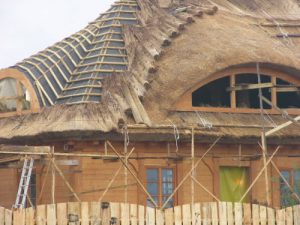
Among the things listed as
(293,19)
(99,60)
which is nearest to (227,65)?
(99,60)

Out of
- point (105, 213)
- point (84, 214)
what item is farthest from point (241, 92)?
point (84, 214)

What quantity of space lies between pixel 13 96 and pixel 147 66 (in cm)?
418

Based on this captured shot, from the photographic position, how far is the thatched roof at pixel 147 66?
30125mm

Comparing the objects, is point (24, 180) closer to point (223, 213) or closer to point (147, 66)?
point (147, 66)

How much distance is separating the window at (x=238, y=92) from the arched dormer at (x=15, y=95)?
5000mm

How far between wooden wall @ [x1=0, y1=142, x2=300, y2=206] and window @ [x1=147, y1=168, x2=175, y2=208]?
0.71ft

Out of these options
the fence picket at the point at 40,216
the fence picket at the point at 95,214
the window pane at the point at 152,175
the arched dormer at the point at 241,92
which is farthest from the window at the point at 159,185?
the fence picket at the point at 40,216

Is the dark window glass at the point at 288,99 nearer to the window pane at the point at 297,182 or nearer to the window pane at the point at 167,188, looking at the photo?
the window pane at the point at 297,182

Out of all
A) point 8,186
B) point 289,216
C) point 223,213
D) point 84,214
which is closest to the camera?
point 84,214

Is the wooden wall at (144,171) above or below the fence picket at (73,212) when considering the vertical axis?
above

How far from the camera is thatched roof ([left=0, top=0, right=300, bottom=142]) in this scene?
30125 mm

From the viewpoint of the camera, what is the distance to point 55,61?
33125 millimetres

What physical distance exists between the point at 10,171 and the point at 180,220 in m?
7.87

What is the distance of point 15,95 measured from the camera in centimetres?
3231
